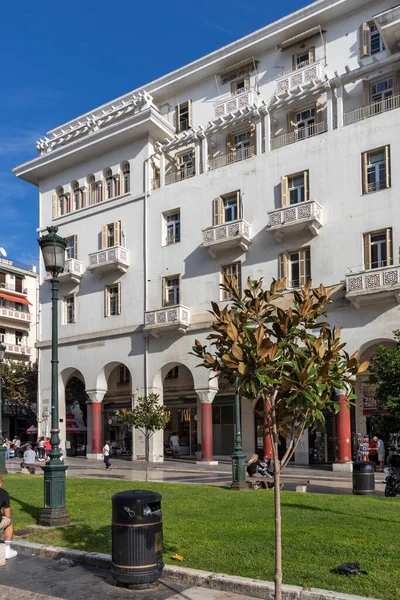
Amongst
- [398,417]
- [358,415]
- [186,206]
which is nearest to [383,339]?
[358,415]

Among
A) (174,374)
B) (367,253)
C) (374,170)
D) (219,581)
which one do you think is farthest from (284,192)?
(219,581)

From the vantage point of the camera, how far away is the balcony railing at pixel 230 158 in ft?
106

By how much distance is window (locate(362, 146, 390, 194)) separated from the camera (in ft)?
87.8

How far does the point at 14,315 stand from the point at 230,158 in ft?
113

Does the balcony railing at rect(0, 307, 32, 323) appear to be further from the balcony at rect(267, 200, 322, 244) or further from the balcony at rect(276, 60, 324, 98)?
the balcony at rect(276, 60, 324, 98)

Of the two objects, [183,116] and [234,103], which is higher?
[183,116]

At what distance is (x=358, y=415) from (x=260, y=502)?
17055mm

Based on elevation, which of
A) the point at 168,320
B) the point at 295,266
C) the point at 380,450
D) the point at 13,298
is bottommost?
the point at 380,450

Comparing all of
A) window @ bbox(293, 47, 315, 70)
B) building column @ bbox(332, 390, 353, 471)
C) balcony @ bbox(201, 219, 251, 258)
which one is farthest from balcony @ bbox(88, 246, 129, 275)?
building column @ bbox(332, 390, 353, 471)

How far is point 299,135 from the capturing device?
3097 centimetres

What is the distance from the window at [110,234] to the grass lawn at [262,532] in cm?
2139

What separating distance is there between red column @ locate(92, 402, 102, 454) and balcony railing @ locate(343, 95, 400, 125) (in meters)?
20.4

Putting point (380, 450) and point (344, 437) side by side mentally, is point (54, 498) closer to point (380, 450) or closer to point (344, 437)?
point (344, 437)

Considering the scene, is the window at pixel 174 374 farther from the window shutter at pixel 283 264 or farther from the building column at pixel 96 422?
the window shutter at pixel 283 264
